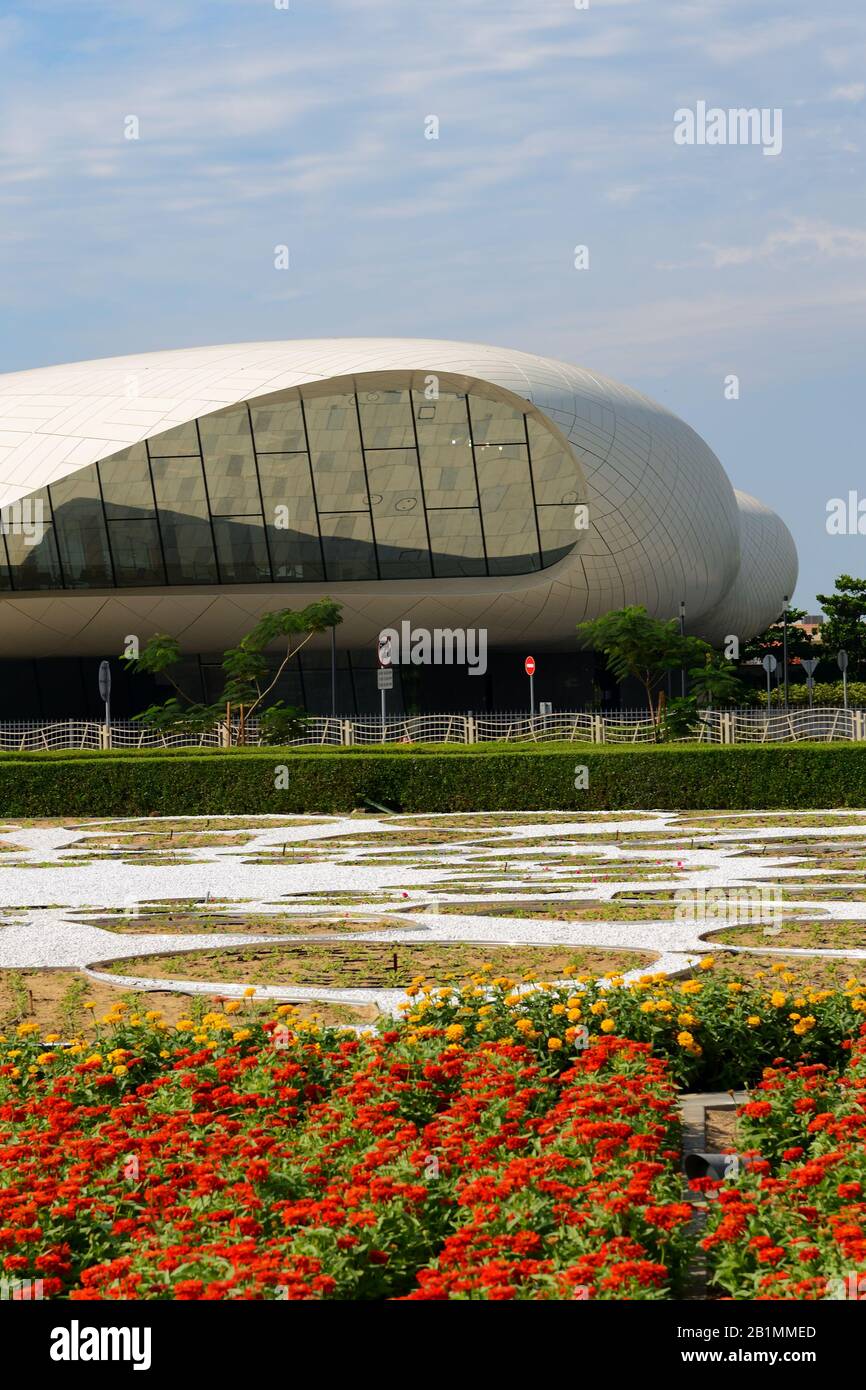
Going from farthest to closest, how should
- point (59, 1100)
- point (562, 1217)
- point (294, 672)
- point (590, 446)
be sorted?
point (294, 672) → point (590, 446) → point (59, 1100) → point (562, 1217)

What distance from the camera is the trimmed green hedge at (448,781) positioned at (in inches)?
1031

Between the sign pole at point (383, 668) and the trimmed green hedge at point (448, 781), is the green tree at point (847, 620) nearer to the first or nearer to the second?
the sign pole at point (383, 668)

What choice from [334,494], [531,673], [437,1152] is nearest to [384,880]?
[437,1152]

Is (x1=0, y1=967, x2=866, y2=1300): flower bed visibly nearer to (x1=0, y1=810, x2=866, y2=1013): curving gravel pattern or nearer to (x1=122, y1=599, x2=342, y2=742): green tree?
(x1=0, y1=810, x2=866, y2=1013): curving gravel pattern

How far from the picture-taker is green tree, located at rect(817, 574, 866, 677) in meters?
76.1

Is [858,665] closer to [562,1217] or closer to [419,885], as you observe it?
[419,885]

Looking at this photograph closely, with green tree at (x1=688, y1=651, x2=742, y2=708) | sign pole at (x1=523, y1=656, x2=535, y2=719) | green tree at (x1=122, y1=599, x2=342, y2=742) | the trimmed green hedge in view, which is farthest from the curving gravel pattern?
sign pole at (x1=523, y1=656, x2=535, y2=719)

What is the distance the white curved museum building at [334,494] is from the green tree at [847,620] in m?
32.5

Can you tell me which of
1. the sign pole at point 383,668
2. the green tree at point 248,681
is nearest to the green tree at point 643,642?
the sign pole at point 383,668

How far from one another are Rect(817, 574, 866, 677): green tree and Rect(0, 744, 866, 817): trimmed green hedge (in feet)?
170

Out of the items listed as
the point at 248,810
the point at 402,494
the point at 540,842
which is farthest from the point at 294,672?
the point at 540,842

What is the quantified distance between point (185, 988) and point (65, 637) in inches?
1507

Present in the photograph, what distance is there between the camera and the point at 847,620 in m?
76.8

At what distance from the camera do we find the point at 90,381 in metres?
46.6
